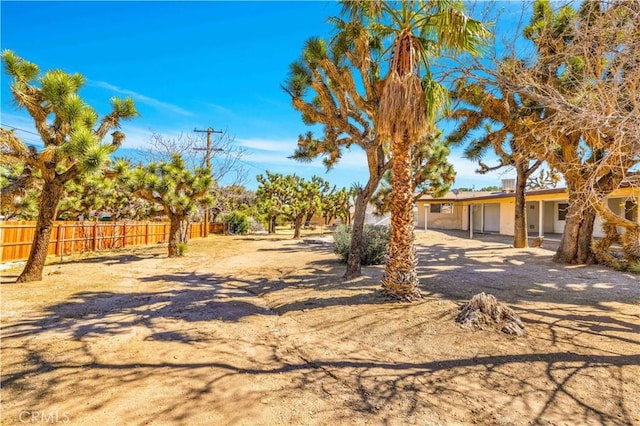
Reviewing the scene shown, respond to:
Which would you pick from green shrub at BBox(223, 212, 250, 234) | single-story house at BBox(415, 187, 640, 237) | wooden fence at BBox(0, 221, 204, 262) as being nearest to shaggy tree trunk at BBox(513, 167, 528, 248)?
single-story house at BBox(415, 187, 640, 237)

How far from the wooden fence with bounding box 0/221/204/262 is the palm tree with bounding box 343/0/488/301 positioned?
13913 mm

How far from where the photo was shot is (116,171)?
1187cm

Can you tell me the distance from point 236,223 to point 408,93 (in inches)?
1119

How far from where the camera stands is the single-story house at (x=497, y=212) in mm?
20391

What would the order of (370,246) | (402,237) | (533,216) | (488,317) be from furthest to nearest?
(533,216) < (370,246) < (402,237) < (488,317)

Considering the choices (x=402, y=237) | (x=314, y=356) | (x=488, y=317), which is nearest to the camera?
(x=314, y=356)

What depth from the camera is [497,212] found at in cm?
2866

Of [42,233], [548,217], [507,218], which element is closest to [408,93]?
[42,233]

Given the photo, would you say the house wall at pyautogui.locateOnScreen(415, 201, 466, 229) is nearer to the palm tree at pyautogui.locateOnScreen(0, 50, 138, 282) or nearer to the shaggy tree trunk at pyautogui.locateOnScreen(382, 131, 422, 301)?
the shaggy tree trunk at pyautogui.locateOnScreen(382, 131, 422, 301)

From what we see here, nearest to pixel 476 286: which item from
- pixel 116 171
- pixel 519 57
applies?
pixel 519 57

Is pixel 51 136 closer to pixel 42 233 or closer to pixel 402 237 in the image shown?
pixel 42 233

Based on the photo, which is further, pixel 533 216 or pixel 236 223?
pixel 236 223

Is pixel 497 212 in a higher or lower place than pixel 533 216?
higher

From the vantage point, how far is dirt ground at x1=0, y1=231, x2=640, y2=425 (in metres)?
3.35
